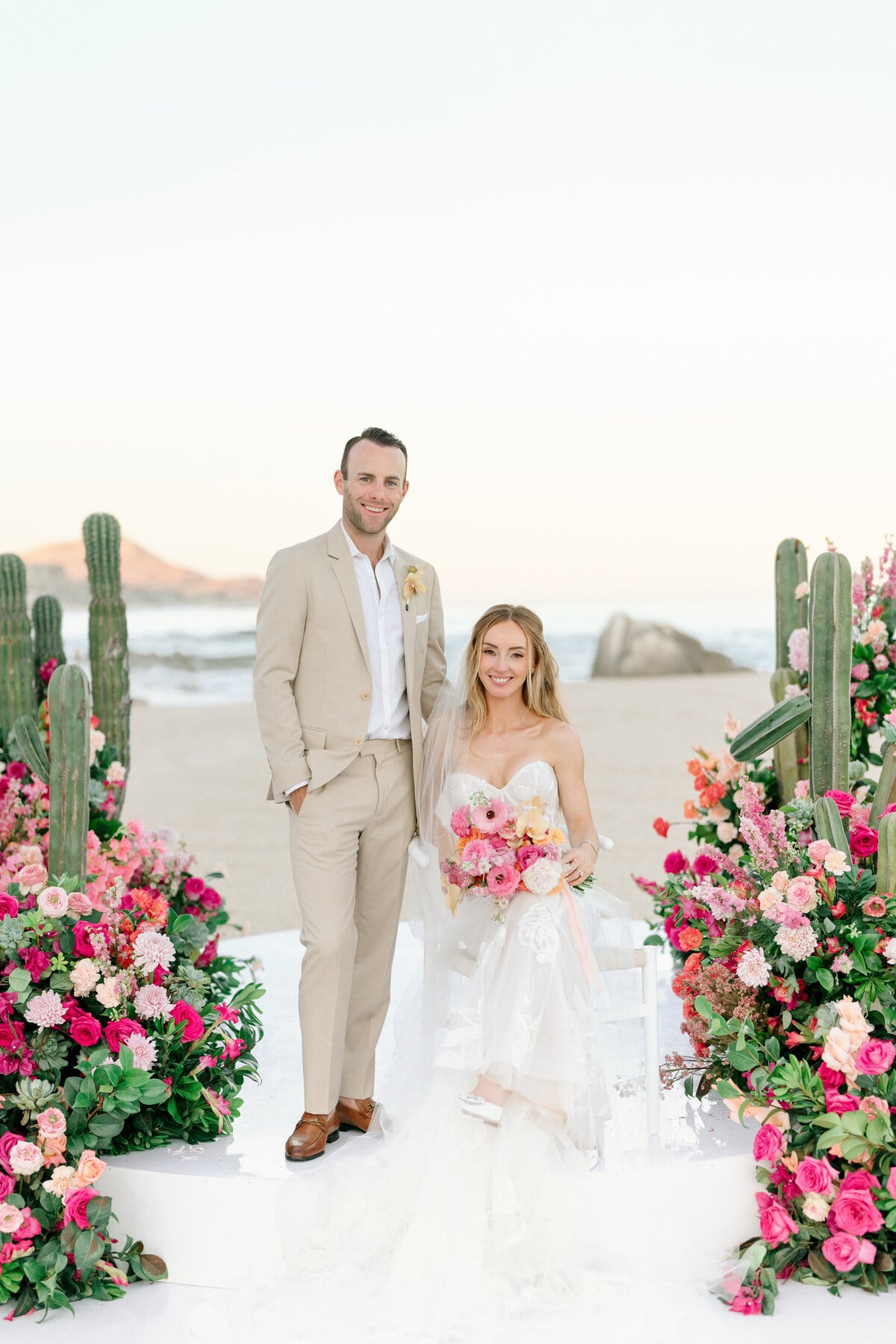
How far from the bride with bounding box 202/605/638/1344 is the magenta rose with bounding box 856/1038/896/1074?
716 mm

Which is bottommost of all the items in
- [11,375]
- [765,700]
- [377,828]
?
[765,700]

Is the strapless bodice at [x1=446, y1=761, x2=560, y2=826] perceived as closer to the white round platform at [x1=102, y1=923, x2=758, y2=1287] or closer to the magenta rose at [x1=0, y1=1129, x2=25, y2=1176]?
the white round platform at [x1=102, y1=923, x2=758, y2=1287]

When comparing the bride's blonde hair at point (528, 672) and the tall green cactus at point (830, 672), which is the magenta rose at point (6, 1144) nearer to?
the bride's blonde hair at point (528, 672)

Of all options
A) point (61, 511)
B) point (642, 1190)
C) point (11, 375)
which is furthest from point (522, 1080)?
point (61, 511)

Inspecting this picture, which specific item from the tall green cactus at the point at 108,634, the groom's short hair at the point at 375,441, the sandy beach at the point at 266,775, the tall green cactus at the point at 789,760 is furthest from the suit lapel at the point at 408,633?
the sandy beach at the point at 266,775

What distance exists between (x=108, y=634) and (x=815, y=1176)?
3.91 metres

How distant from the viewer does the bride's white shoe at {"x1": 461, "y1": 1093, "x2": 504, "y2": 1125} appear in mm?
3213

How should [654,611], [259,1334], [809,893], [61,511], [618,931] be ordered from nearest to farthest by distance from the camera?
[259,1334] → [809,893] → [618,931] → [61,511] → [654,611]

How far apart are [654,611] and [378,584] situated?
21.3 metres

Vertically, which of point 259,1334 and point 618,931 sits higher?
point 618,931

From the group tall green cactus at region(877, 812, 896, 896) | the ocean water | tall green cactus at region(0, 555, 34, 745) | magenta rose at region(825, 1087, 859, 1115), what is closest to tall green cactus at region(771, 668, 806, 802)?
tall green cactus at region(877, 812, 896, 896)

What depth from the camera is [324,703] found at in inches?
143

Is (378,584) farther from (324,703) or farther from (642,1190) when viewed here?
(642,1190)

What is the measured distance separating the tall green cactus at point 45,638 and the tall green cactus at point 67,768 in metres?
1.88
